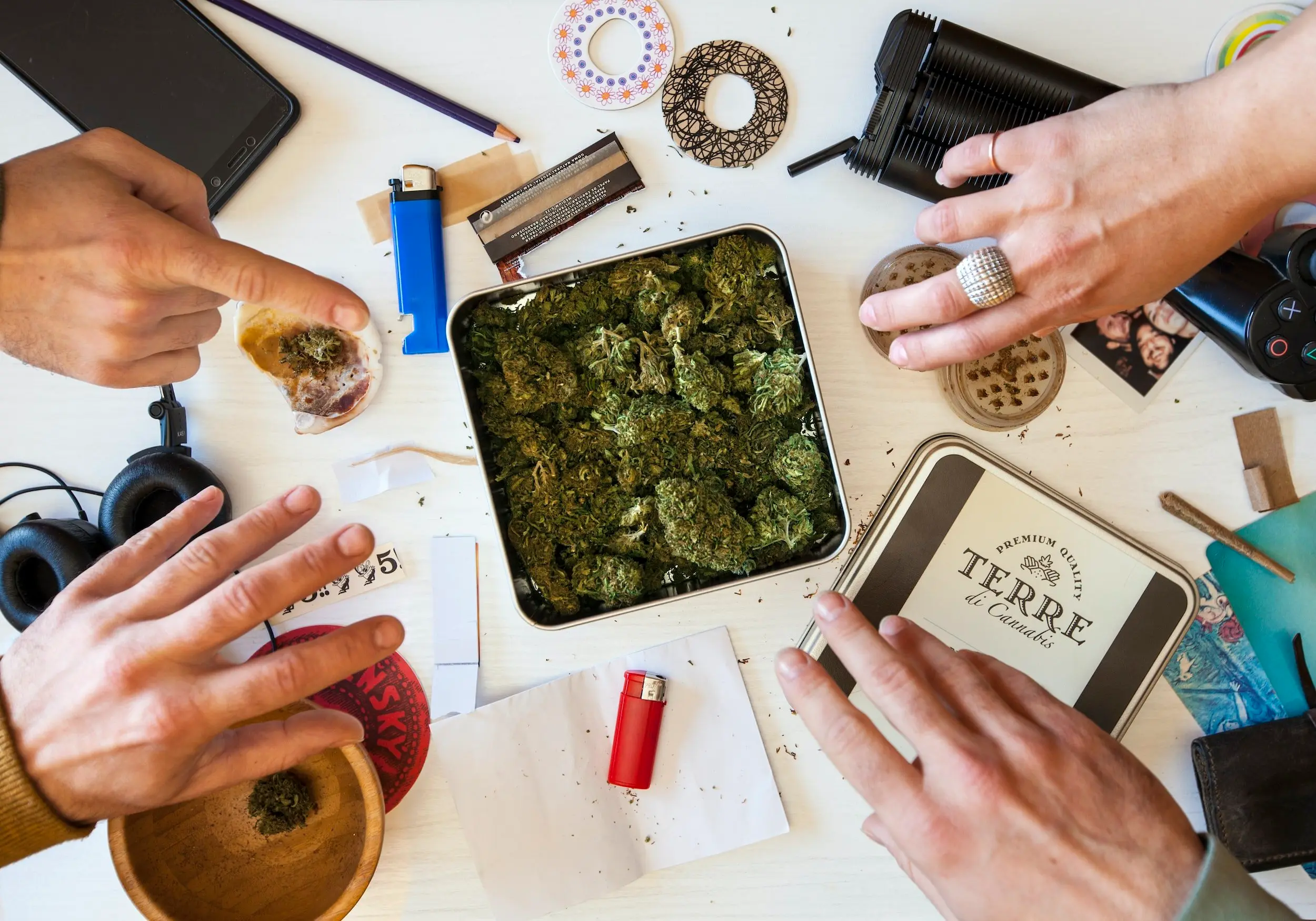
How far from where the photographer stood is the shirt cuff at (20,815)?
1059 millimetres

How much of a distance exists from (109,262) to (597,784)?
1196mm

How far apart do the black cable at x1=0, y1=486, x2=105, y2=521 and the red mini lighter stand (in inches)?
41.9

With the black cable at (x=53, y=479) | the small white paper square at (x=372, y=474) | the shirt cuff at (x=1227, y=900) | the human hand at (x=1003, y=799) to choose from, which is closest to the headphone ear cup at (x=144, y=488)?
the black cable at (x=53, y=479)

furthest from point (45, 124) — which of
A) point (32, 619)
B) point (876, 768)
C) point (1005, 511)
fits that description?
point (1005, 511)

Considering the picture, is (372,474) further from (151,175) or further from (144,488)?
(151,175)

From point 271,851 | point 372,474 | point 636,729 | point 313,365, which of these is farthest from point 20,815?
point 636,729

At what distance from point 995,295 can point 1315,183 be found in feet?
1.50

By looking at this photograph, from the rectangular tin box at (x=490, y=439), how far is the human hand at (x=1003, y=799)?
0.96 feet

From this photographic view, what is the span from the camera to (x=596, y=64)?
143 cm

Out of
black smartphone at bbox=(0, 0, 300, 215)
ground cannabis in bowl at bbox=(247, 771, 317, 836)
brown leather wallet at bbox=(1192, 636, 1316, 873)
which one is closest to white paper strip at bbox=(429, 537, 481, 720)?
ground cannabis in bowl at bbox=(247, 771, 317, 836)

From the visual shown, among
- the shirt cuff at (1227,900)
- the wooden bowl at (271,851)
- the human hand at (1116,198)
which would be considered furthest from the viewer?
the wooden bowl at (271,851)

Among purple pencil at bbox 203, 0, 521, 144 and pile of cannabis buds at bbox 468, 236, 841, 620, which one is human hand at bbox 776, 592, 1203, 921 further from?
purple pencil at bbox 203, 0, 521, 144

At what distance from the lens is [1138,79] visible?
4.68 feet

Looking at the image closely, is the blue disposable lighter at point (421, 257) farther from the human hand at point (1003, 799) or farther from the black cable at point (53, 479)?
the human hand at point (1003, 799)
